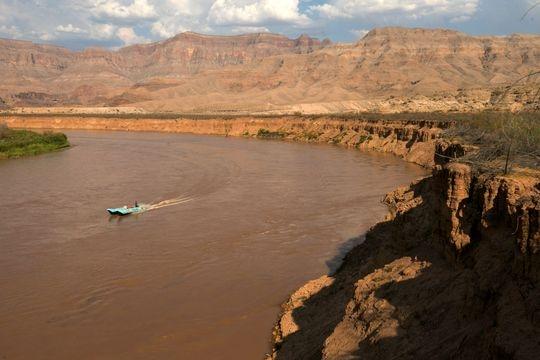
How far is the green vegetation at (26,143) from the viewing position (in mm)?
48750

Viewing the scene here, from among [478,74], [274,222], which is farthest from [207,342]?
[478,74]

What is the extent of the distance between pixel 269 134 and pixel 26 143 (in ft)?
93.1

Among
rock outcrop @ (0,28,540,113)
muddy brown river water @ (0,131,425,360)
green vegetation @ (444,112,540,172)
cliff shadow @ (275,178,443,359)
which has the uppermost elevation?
rock outcrop @ (0,28,540,113)

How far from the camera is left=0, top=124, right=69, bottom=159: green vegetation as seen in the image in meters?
48.8

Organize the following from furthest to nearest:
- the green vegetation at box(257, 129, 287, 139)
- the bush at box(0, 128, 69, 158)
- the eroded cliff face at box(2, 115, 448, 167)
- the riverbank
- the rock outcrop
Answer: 1. the rock outcrop
2. the green vegetation at box(257, 129, 287, 139)
3. the bush at box(0, 128, 69, 158)
4. the eroded cliff face at box(2, 115, 448, 167)
5. the riverbank

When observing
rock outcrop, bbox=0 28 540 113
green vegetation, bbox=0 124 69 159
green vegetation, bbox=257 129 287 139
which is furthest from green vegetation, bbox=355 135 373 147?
rock outcrop, bbox=0 28 540 113

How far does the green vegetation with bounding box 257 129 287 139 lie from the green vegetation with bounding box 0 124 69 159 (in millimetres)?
23652

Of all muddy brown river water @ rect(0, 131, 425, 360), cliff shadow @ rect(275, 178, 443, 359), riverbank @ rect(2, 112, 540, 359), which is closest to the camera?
riverbank @ rect(2, 112, 540, 359)

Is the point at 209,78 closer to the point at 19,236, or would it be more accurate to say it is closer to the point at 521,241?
the point at 19,236

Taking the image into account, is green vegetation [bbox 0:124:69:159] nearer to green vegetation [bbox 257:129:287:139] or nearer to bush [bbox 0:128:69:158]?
bush [bbox 0:128:69:158]

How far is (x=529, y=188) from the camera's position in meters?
8.33

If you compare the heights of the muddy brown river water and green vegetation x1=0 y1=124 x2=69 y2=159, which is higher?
green vegetation x1=0 y1=124 x2=69 y2=159

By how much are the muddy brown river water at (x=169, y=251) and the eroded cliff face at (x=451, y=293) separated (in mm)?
2554

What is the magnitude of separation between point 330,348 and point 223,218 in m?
14.6
